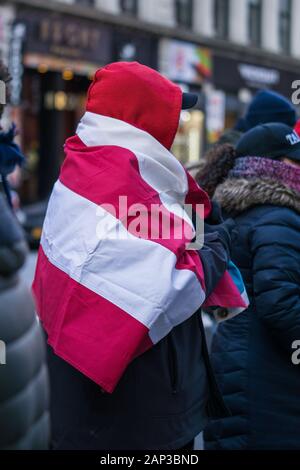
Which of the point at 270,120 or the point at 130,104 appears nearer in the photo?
the point at 130,104

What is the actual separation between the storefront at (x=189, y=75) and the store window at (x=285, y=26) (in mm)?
4631

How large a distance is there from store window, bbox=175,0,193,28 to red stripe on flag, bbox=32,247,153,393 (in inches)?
897

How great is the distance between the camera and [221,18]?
25891 mm

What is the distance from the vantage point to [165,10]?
920 inches

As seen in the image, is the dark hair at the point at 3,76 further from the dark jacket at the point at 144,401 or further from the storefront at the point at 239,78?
the storefront at the point at 239,78

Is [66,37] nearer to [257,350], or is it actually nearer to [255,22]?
[255,22]

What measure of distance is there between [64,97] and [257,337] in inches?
756

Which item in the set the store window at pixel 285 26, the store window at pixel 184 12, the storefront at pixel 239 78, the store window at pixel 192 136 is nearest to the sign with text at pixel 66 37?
the store window at pixel 184 12

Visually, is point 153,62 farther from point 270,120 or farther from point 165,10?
point 270,120

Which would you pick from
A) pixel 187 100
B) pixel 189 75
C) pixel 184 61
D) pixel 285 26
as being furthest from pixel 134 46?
pixel 187 100

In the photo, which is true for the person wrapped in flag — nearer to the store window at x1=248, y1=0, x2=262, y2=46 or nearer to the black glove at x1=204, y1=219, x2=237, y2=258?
the black glove at x1=204, y1=219, x2=237, y2=258

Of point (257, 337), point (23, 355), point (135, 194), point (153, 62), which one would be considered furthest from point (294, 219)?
point (153, 62)

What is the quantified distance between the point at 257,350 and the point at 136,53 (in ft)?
66.0

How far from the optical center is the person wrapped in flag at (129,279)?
248 centimetres
